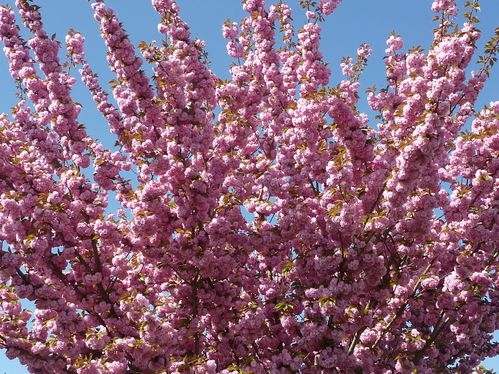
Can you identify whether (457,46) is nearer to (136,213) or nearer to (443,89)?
(443,89)

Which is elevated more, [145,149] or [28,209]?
[145,149]

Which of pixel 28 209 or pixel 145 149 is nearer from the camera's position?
pixel 28 209

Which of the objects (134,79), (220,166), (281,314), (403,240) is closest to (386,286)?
(403,240)

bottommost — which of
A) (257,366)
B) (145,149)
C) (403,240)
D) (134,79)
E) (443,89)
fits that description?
(257,366)

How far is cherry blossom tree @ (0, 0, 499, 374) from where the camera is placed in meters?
8.95

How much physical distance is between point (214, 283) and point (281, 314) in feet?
3.99

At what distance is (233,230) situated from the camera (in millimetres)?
9891

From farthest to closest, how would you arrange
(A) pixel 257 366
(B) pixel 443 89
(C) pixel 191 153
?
1. (C) pixel 191 153
2. (A) pixel 257 366
3. (B) pixel 443 89

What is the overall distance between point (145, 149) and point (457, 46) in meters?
5.13

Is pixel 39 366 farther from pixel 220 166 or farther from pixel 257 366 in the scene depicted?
pixel 220 166

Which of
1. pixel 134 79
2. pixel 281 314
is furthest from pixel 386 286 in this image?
pixel 134 79

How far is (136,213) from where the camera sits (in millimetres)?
9383

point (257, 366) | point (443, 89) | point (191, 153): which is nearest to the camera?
point (443, 89)

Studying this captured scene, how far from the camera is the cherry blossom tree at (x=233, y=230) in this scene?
8.95 metres
